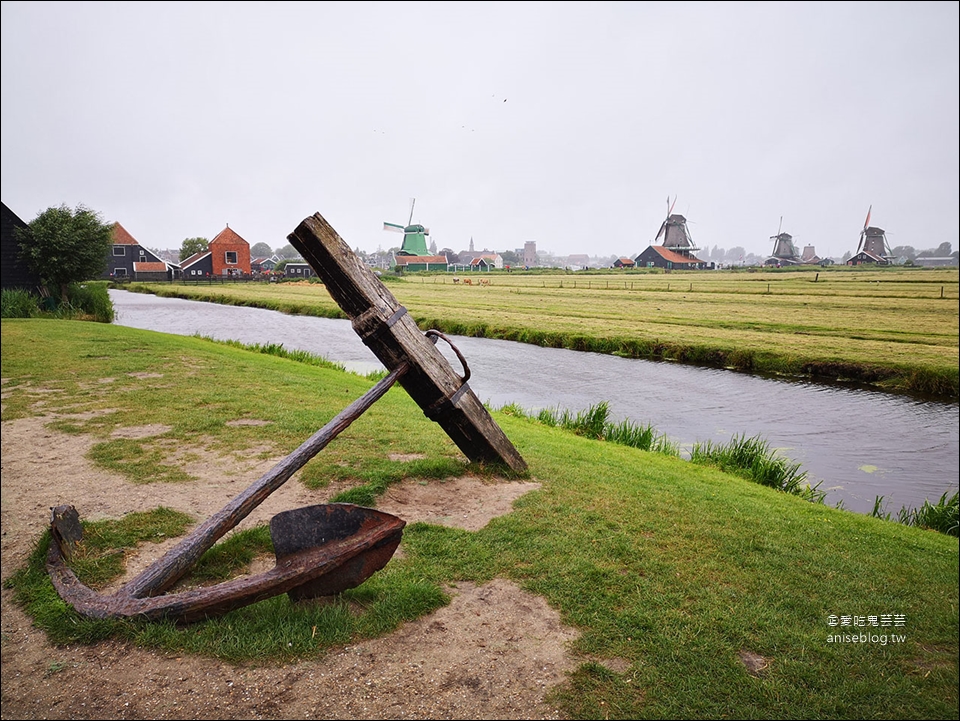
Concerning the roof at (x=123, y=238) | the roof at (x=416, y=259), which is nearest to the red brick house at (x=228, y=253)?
the roof at (x=123, y=238)

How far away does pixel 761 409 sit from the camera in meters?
14.9

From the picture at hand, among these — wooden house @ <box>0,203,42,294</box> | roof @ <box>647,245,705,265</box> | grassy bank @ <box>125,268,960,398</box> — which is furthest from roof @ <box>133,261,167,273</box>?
roof @ <box>647,245,705,265</box>

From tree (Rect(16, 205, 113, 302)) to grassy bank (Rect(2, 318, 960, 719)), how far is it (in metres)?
19.0

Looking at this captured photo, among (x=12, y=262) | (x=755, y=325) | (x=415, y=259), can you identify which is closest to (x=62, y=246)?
(x=12, y=262)

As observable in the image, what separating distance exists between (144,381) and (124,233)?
63134mm

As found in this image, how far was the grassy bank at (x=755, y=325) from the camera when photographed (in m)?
18.9

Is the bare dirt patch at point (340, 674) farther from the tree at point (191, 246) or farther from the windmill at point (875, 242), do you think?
the windmill at point (875, 242)

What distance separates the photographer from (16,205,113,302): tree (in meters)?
23.4

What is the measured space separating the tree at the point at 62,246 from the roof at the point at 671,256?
298 ft

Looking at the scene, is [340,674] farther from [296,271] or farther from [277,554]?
[296,271]

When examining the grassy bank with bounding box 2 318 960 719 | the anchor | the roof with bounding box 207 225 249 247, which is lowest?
the grassy bank with bounding box 2 318 960 719

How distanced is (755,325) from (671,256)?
263 feet

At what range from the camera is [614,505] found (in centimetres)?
560

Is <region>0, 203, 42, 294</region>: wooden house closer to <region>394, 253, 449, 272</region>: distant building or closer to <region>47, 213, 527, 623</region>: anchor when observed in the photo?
<region>47, 213, 527, 623</region>: anchor
